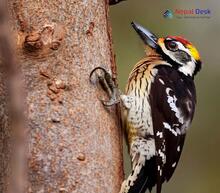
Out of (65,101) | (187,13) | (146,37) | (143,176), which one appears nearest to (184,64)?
(146,37)

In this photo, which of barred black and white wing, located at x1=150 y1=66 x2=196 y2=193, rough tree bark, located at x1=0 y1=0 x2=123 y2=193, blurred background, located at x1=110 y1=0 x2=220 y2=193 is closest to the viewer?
rough tree bark, located at x1=0 y1=0 x2=123 y2=193

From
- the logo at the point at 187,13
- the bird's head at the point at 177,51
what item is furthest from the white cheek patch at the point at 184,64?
the logo at the point at 187,13

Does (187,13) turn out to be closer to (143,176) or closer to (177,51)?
(177,51)

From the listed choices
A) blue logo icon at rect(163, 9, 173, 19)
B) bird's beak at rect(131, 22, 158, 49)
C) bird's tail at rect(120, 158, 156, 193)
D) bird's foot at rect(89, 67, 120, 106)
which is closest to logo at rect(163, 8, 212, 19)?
blue logo icon at rect(163, 9, 173, 19)

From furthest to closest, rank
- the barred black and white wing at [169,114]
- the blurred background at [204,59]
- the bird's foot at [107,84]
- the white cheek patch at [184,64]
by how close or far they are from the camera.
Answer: the blurred background at [204,59] → the white cheek patch at [184,64] → the barred black and white wing at [169,114] → the bird's foot at [107,84]

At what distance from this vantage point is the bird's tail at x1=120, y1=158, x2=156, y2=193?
8.23 ft

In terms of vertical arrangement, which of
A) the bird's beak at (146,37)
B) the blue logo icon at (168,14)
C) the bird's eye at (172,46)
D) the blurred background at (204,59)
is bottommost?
the blurred background at (204,59)

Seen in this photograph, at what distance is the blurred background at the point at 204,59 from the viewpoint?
194 inches

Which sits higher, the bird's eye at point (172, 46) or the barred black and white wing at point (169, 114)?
the bird's eye at point (172, 46)

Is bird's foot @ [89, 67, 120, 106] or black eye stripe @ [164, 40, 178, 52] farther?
black eye stripe @ [164, 40, 178, 52]

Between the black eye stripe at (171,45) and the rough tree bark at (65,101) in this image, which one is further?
the black eye stripe at (171,45)

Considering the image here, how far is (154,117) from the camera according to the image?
2.68m

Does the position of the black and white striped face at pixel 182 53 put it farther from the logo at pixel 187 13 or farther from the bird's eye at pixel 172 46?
the logo at pixel 187 13

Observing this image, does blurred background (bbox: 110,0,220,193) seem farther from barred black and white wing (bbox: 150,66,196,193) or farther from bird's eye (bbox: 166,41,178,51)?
barred black and white wing (bbox: 150,66,196,193)
